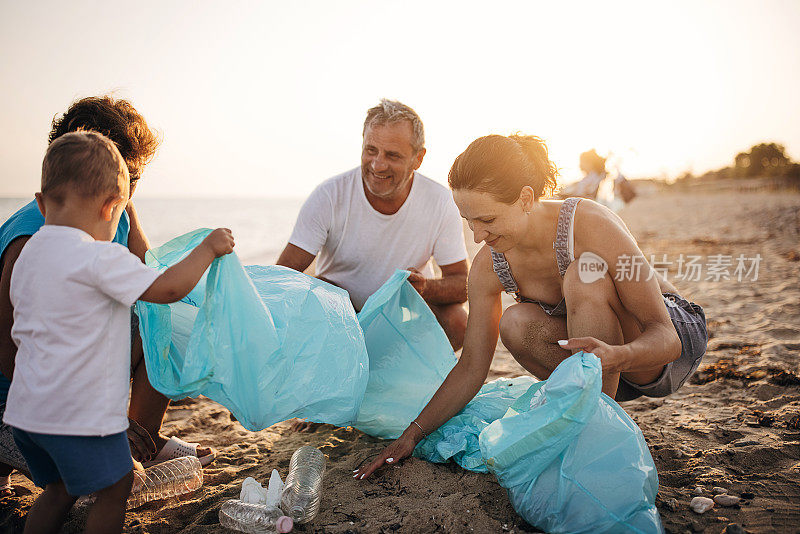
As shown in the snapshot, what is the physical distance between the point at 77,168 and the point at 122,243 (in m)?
0.66

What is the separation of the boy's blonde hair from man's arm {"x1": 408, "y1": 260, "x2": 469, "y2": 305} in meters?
1.46

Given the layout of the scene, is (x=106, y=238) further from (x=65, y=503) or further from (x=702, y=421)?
(x=702, y=421)

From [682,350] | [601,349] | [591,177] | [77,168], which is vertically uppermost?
[591,177]

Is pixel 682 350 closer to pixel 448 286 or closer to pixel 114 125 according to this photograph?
pixel 448 286

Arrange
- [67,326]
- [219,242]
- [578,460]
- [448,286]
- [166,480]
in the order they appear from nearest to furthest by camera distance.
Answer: [67,326]
[578,460]
[219,242]
[166,480]
[448,286]

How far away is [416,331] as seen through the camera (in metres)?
2.46

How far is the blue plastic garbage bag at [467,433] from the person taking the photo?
81.0 inches

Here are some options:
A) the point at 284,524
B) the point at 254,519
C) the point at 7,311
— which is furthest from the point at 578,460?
the point at 7,311

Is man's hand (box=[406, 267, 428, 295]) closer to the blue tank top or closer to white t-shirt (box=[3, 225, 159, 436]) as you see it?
white t-shirt (box=[3, 225, 159, 436])

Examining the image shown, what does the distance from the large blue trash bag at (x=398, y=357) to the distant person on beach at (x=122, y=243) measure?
731 millimetres

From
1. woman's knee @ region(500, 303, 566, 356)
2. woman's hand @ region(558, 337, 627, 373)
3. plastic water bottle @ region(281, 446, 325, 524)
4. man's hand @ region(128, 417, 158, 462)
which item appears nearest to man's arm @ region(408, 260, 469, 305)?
woman's knee @ region(500, 303, 566, 356)

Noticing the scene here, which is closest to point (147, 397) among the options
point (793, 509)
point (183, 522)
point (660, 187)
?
point (183, 522)

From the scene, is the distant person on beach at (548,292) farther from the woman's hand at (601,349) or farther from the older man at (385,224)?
the older man at (385,224)

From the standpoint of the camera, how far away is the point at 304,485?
6.16 ft
